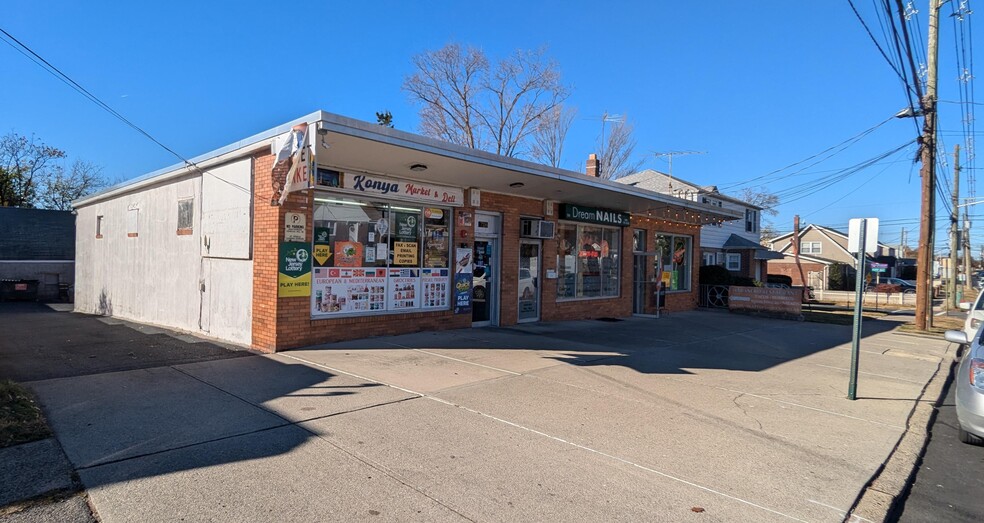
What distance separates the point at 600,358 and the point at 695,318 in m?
9.12

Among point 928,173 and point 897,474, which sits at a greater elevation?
point 928,173

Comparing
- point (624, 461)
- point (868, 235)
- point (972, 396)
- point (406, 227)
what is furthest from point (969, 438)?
point (406, 227)

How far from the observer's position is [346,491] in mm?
3842

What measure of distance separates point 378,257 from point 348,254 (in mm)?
676

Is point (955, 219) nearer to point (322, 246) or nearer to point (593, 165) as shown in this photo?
point (593, 165)

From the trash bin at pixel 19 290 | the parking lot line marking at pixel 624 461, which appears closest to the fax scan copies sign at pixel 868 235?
the parking lot line marking at pixel 624 461

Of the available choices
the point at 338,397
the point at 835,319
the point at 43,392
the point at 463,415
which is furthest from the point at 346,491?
the point at 835,319

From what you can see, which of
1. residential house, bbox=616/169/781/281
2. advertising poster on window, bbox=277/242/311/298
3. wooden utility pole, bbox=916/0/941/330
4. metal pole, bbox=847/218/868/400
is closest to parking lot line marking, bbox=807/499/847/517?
metal pole, bbox=847/218/868/400

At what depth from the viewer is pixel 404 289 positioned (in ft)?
35.7

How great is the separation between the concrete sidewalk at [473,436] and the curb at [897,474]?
0.34 feet

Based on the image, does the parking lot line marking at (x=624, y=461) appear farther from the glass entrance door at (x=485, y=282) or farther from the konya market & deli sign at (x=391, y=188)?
the glass entrance door at (x=485, y=282)

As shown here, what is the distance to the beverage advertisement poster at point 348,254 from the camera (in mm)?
9719

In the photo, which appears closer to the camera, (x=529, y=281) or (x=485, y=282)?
(x=485, y=282)

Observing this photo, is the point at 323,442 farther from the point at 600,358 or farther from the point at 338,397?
the point at 600,358
